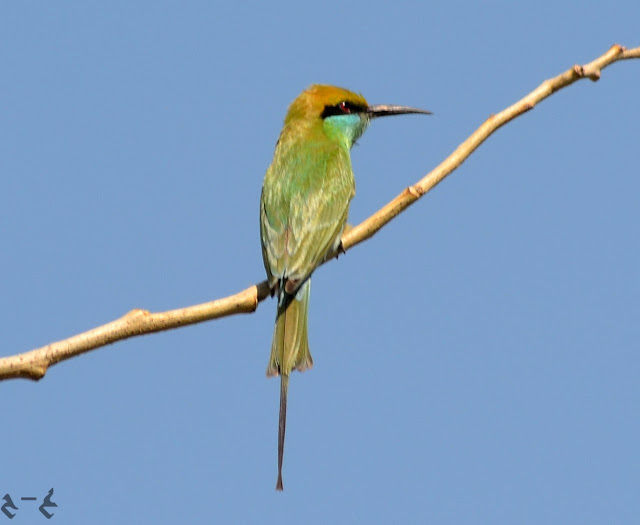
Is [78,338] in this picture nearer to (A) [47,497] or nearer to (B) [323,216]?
(A) [47,497]

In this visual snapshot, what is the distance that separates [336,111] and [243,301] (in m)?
1.59

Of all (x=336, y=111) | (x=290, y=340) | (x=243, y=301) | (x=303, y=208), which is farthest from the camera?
(x=336, y=111)

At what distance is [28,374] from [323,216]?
146cm

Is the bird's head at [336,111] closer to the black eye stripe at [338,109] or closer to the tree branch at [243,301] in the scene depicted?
the black eye stripe at [338,109]

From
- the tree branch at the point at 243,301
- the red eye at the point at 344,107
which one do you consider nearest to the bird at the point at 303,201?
the red eye at the point at 344,107

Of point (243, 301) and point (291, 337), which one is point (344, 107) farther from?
point (243, 301)

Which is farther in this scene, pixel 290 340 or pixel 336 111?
pixel 336 111

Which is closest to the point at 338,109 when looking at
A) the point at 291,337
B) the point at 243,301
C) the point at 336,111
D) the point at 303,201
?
the point at 336,111

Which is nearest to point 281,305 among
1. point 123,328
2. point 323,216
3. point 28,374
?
point 323,216

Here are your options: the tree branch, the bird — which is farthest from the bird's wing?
the tree branch

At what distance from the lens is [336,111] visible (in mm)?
3715

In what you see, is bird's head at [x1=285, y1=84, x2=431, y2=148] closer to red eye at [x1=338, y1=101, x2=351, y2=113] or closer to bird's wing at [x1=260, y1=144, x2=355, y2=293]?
red eye at [x1=338, y1=101, x2=351, y2=113]

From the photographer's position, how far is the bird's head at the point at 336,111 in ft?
12.1

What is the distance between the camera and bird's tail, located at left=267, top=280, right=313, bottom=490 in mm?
2705
